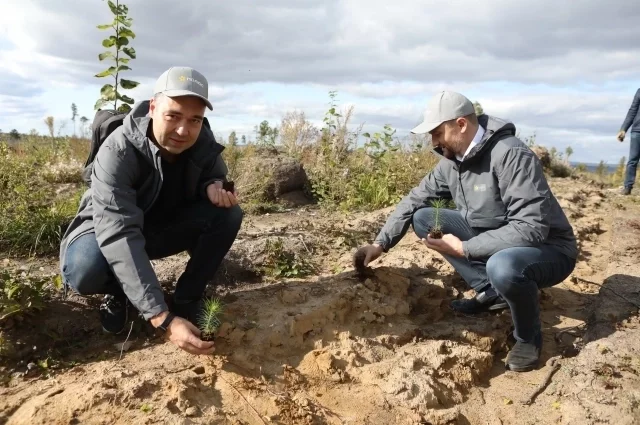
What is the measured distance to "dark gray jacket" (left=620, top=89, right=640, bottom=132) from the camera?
8.56 meters

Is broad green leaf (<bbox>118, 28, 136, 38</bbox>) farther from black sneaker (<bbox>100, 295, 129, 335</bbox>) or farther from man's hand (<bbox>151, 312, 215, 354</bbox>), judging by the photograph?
man's hand (<bbox>151, 312, 215, 354</bbox>)

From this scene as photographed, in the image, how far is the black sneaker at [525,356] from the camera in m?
3.08

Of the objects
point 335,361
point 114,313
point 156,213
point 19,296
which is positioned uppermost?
point 156,213

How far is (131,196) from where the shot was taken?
257cm

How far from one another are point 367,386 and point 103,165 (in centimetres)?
180

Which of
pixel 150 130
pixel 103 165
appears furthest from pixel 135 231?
pixel 150 130

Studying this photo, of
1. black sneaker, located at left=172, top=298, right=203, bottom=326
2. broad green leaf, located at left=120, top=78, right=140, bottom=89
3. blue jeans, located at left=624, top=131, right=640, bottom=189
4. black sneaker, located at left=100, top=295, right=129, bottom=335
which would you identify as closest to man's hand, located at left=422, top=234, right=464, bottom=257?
black sneaker, located at left=172, top=298, right=203, bottom=326

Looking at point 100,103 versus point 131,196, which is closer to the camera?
point 131,196

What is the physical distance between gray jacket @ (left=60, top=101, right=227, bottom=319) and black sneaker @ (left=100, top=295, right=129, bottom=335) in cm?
39

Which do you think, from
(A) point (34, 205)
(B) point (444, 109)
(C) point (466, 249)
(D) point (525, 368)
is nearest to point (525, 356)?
(D) point (525, 368)

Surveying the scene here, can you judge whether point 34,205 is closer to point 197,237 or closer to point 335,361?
point 197,237

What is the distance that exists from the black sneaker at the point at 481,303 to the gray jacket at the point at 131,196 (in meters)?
1.94

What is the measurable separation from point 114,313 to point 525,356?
2.43m

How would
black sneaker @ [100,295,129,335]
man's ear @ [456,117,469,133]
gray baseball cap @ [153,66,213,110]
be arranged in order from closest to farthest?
gray baseball cap @ [153,66,213,110] → black sneaker @ [100,295,129,335] → man's ear @ [456,117,469,133]
